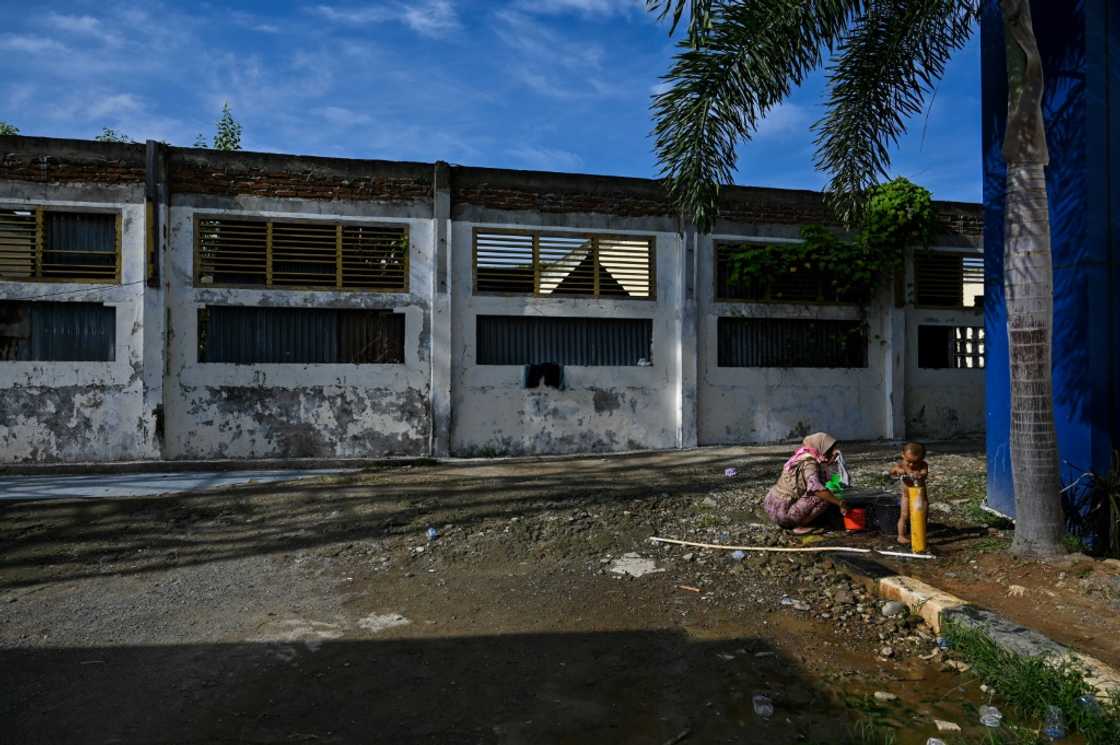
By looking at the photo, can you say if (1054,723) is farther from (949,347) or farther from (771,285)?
(949,347)

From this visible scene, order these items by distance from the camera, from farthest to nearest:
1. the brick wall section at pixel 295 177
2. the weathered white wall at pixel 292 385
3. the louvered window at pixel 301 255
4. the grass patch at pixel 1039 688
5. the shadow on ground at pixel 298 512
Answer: the louvered window at pixel 301 255 → the brick wall section at pixel 295 177 → the weathered white wall at pixel 292 385 → the shadow on ground at pixel 298 512 → the grass patch at pixel 1039 688

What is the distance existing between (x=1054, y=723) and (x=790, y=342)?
9.92 meters

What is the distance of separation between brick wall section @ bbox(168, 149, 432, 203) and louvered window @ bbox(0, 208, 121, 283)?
3.81 ft

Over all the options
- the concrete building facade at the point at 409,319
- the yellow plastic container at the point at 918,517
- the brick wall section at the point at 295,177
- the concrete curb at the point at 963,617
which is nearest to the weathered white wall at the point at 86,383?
the concrete building facade at the point at 409,319

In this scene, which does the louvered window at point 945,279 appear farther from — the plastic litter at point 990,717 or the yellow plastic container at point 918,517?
the plastic litter at point 990,717

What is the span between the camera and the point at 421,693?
3.37 metres

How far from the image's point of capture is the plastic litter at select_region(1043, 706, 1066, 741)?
292 cm

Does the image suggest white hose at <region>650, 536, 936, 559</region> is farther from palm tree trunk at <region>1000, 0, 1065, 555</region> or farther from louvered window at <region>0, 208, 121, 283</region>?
louvered window at <region>0, 208, 121, 283</region>

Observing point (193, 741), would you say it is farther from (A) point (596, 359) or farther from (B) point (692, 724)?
(A) point (596, 359)

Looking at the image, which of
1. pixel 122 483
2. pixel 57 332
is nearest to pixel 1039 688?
pixel 122 483

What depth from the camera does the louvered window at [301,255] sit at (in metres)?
10.8

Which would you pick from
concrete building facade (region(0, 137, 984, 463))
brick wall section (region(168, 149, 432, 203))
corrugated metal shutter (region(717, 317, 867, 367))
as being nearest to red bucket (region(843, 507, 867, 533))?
concrete building facade (region(0, 137, 984, 463))

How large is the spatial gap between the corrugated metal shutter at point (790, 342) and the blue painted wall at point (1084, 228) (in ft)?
21.3

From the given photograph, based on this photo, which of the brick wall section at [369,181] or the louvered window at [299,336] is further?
the louvered window at [299,336]
